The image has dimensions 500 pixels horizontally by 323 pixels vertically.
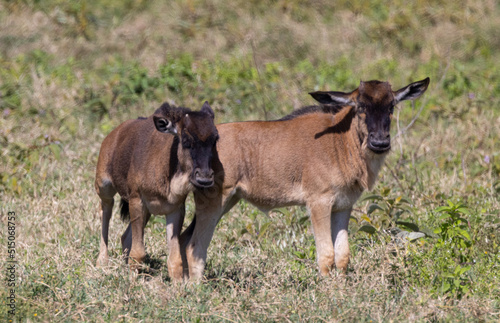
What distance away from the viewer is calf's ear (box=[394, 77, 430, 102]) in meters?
7.57

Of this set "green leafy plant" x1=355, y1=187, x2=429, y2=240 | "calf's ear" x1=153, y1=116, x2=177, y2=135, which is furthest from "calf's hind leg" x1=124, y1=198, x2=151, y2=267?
"green leafy plant" x1=355, y1=187, x2=429, y2=240

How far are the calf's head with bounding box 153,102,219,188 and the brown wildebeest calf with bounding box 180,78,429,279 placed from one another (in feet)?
1.42

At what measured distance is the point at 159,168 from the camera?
7.47 meters

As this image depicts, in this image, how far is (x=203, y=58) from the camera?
1515 cm

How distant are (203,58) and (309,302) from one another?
9576 millimetres

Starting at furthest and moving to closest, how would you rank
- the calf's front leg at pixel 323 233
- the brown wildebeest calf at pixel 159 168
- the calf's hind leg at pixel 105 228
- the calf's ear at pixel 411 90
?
the calf's hind leg at pixel 105 228 → the calf's ear at pixel 411 90 → the calf's front leg at pixel 323 233 → the brown wildebeest calf at pixel 159 168

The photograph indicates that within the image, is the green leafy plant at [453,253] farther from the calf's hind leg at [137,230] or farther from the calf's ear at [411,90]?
the calf's hind leg at [137,230]

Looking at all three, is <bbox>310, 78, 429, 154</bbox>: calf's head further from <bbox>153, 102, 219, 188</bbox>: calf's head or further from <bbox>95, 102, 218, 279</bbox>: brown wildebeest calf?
<bbox>95, 102, 218, 279</bbox>: brown wildebeest calf

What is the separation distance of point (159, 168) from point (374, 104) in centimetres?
233

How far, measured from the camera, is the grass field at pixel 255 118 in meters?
6.43

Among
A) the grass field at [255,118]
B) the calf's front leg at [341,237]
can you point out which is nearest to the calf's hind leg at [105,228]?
the grass field at [255,118]

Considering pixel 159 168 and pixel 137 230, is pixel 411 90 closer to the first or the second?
pixel 159 168

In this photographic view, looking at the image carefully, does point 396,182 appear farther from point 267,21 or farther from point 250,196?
point 267,21

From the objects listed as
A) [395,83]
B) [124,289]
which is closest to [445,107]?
[395,83]
